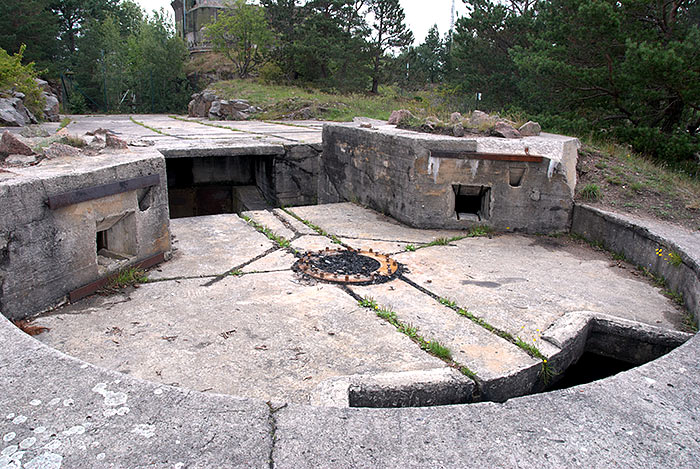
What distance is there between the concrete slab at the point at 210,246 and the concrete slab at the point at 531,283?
1.54 m

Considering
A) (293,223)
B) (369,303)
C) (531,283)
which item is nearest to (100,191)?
(369,303)

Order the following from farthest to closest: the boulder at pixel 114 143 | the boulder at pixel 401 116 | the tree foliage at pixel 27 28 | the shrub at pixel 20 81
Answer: the tree foliage at pixel 27 28
the shrub at pixel 20 81
the boulder at pixel 401 116
the boulder at pixel 114 143

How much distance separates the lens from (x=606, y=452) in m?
1.74

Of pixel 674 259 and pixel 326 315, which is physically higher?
pixel 674 259

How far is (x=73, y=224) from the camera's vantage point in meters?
3.48

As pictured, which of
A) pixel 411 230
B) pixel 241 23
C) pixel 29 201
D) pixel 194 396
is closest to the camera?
pixel 194 396

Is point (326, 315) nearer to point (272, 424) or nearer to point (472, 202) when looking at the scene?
point (272, 424)

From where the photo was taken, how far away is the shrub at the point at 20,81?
11914 millimetres

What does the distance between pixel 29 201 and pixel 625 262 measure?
4942mm

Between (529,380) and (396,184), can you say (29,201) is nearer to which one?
(529,380)

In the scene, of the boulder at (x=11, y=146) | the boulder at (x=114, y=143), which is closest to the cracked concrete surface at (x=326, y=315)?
the boulder at (x=114, y=143)

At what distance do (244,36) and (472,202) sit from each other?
20573mm

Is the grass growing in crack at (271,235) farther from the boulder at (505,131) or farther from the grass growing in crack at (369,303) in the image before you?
the boulder at (505,131)

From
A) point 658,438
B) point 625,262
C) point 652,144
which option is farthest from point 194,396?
point 652,144
